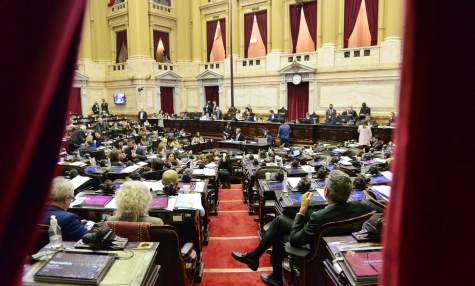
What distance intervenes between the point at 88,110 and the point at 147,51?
183 inches

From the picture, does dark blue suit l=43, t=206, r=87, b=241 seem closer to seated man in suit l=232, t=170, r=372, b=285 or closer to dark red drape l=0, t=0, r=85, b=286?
seated man in suit l=232, t=170, r=372, b=285

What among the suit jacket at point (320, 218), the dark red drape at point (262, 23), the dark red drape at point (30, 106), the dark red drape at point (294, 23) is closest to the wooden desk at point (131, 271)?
the dark red drape at point (30, 106)

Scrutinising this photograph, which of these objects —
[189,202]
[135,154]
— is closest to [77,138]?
[135,154]

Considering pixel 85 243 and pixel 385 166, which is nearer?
pixel 85 243

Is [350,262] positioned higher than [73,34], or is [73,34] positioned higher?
[73,34]

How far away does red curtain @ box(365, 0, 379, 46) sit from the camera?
14188 mm

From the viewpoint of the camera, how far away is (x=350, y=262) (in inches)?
72.1

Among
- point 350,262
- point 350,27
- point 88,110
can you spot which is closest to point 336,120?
point 350,27

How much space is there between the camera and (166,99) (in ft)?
65.0

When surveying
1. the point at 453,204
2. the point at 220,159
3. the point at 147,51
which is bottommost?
the point at 220,159

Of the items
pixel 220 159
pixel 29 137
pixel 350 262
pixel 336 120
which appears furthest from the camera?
pixel 336 120

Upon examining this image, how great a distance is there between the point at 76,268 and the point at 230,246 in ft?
10.1

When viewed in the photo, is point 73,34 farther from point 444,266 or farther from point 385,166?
point 385,166

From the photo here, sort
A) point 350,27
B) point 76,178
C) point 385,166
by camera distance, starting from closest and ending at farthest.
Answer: point 76,178 → point 385,166 → point 350,27
